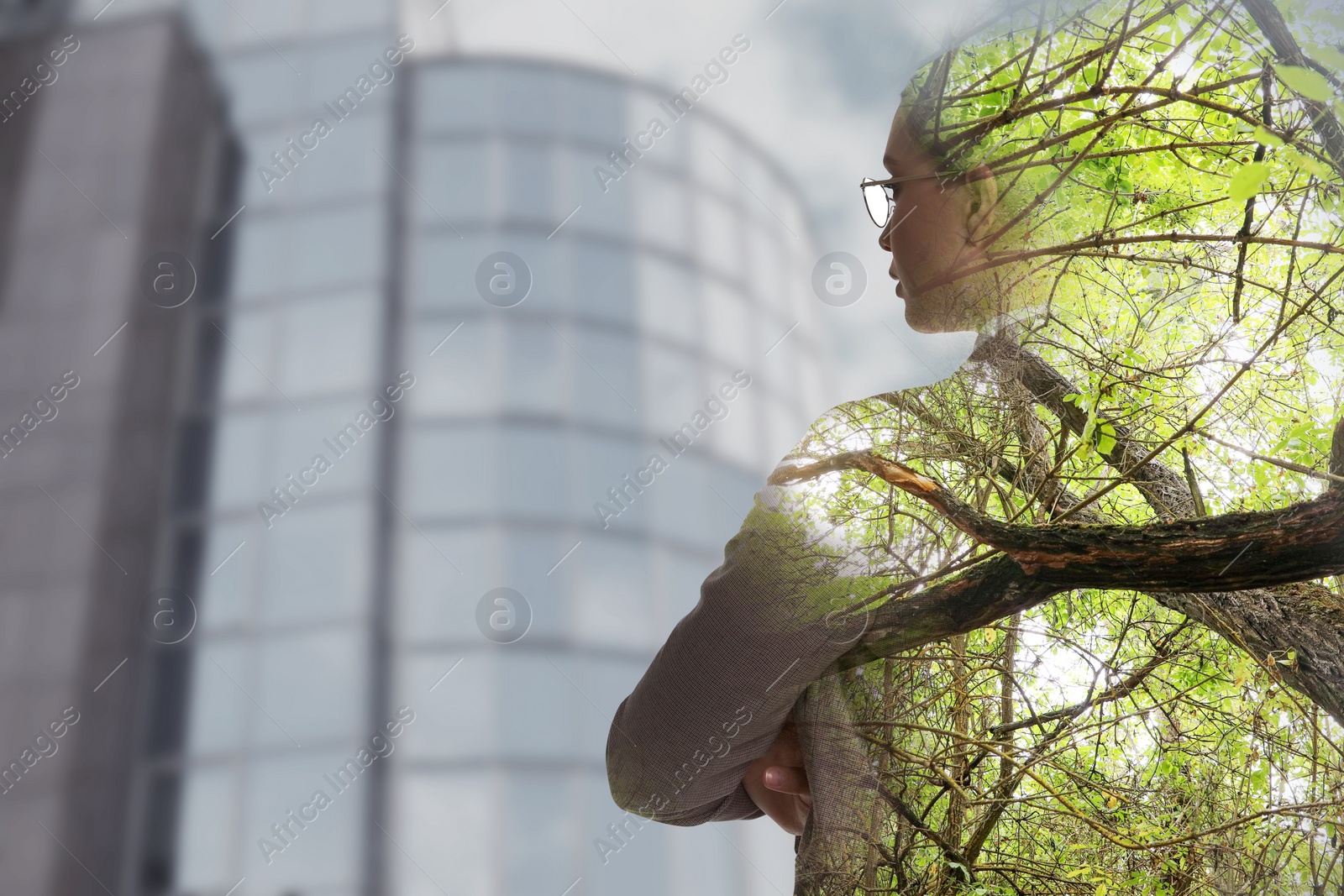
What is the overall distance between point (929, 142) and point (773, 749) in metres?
0.26

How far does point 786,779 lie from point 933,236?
24 centimetres

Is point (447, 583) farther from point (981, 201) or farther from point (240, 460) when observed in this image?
point (981, 201)

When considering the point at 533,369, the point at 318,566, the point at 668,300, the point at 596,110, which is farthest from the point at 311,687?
the point at 596,110

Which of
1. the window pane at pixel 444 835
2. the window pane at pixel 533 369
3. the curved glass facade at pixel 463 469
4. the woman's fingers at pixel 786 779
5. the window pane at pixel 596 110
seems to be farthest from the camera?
the window pane at pixel 596 110

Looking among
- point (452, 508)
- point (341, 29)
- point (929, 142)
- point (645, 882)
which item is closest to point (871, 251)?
point (929, 142)

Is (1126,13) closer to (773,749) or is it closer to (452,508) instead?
(773,749)

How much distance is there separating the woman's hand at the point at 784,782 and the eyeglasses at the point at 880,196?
0.22m

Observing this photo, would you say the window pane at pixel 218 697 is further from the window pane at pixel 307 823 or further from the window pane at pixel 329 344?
the window pane at pixel 329 344

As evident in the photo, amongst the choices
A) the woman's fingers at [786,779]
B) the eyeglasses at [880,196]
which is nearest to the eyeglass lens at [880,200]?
the eyeglasses at [880,196]

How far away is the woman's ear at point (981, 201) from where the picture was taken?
35 cm

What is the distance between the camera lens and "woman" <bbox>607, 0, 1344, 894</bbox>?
0.33 metres

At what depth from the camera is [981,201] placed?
0.35 meters

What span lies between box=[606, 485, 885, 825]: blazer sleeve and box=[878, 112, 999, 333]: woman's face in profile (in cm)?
10

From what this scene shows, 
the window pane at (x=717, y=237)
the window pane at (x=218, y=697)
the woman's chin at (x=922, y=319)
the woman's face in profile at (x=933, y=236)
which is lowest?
the window pane at (x=218, y=697)
